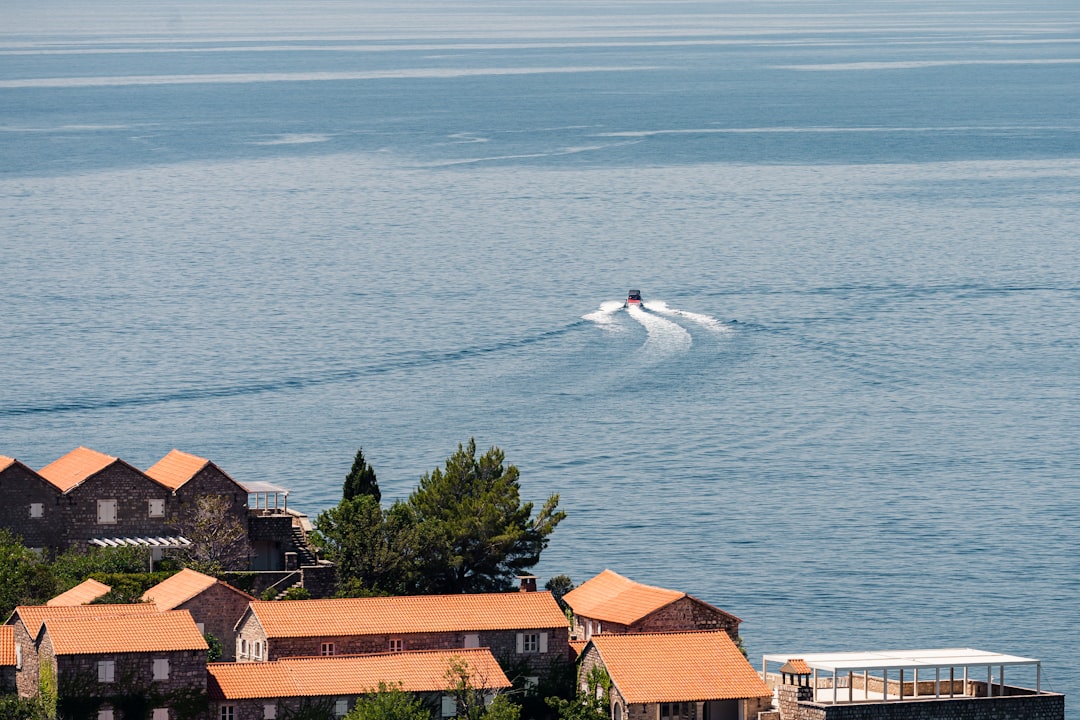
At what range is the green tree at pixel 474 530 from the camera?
7419 centimetres

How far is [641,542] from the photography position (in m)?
103

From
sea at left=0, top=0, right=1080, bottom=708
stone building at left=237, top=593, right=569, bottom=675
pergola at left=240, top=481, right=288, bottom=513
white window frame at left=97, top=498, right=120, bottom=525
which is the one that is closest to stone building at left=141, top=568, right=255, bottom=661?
stone building at left=237, top=593, right=569, bottom=675

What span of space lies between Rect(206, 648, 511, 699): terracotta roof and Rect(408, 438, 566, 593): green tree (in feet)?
33.4

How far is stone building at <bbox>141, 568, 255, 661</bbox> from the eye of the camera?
224ft

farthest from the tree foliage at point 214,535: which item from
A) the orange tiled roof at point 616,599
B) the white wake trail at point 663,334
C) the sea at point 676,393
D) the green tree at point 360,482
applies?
the white wake trail at point 663,334

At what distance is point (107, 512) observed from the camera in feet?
259

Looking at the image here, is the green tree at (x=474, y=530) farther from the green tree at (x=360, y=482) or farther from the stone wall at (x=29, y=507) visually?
the stone wall at (x=29, y=507)

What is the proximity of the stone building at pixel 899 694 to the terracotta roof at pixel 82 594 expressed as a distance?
73.2 feet

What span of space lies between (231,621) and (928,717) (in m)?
22.7

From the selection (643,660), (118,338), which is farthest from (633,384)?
(643,660)

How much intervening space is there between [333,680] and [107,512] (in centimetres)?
2062

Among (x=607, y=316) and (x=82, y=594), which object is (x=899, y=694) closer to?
(x=82, y=594)

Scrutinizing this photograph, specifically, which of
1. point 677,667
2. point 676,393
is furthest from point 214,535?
point 676,393

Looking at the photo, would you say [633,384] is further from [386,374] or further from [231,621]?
[231,621]
